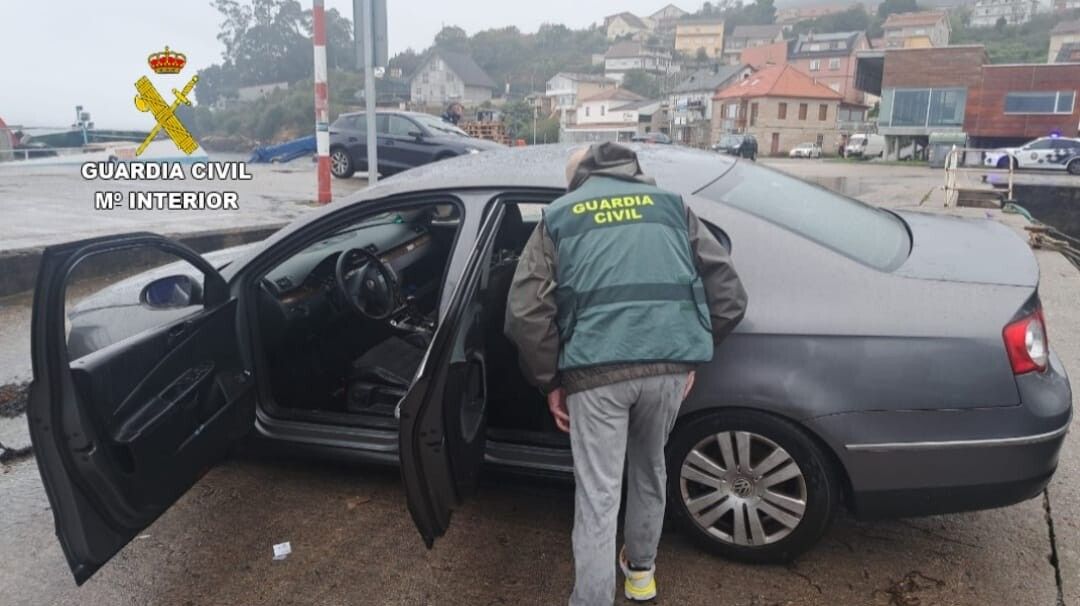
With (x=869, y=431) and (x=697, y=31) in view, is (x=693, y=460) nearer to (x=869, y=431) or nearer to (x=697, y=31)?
(x=869, y=431)

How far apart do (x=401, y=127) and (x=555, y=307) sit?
13.5m

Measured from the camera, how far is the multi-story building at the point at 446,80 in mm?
93250

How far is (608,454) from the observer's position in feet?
7.54

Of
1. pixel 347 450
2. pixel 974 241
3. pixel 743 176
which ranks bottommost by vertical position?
pixel 347 450

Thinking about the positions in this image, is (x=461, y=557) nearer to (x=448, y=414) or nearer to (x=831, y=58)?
(x=448, y=414)

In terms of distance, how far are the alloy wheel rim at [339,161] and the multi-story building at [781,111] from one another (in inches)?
2089

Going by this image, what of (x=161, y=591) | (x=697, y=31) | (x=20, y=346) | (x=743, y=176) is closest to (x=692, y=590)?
(x=743, y=176)

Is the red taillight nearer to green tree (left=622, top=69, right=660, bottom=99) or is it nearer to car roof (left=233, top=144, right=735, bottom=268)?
car roof (left=233, top=144, right=735, bottom=268)

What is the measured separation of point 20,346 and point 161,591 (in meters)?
3.75

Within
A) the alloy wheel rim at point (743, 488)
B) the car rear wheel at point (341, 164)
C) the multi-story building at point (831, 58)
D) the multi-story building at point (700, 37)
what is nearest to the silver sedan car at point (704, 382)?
the alloy wheel rim at point (743, 488)

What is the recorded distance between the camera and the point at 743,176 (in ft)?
10.6

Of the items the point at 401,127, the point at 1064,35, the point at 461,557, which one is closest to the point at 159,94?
the point at 401,127

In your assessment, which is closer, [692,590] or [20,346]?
[692,590]

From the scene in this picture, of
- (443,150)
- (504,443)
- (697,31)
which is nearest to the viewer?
(504,443)
